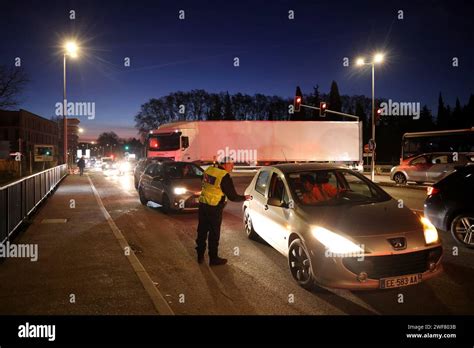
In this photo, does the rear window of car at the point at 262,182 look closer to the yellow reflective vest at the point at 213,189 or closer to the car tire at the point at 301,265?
the yellow reflective vest at the point at 213,189

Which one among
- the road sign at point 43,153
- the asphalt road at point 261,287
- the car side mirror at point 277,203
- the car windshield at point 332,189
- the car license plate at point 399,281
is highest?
the road sign at point 43,153

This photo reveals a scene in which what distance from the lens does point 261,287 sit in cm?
548

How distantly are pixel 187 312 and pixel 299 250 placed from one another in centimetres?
178

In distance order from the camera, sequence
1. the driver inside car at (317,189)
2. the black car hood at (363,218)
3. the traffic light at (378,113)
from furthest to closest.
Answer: the traffic light at (378,113), the driver inside car at (317,189), the black car hood at (363,218)

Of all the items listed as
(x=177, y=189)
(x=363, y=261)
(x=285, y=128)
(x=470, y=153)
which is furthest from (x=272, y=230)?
(x=285, y=128)

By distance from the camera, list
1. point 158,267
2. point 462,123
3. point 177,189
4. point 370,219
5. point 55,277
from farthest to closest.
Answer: point 462,123, point 177,189, point 158,267, point 55,277, point 370,219

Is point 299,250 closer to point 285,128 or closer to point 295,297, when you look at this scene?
point 295,297

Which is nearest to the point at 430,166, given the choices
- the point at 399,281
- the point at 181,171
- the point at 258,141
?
the point at 258,141

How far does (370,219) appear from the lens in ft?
17.4

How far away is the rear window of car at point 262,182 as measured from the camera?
24.8ft

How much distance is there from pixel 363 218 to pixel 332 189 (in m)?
1.52

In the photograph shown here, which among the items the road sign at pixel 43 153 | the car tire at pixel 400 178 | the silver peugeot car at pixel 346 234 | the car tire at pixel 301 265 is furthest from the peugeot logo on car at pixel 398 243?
the road sign at pixel 43 153

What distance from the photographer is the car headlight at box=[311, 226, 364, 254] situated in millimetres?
4863

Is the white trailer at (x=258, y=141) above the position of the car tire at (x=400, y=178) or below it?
above
